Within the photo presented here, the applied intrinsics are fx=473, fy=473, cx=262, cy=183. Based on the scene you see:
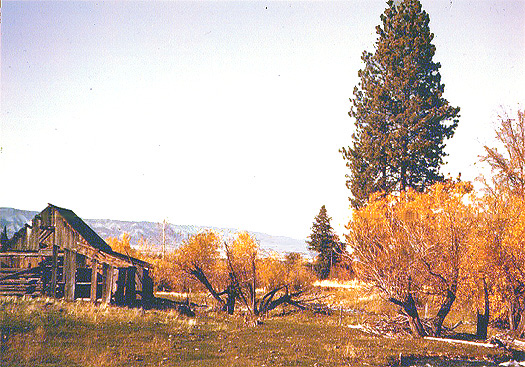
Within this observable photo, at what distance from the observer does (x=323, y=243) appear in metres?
A: 57.7

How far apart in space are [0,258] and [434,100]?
118 feet

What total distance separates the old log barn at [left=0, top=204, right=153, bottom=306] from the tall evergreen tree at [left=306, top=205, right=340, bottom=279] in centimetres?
3063

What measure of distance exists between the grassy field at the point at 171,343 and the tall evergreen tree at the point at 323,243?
33867 mm

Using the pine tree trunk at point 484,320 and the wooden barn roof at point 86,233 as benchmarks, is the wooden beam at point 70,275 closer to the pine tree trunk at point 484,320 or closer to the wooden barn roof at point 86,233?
the wooden barn roof at point 86,233

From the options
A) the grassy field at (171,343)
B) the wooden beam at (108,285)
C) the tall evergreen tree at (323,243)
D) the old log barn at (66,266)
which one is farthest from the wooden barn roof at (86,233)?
the tall evergreen tree at (323,243)

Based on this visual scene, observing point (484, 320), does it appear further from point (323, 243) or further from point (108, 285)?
point (323, 243)

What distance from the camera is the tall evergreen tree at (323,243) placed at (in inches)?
2275

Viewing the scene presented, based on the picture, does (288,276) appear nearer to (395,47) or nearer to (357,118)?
(357,118)

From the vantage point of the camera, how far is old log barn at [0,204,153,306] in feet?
89.2

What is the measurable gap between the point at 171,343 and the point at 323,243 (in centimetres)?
4242

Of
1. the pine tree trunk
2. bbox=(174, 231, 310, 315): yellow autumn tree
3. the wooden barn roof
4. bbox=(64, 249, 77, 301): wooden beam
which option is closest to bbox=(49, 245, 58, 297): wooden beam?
bbox=(64, 249, 77, 301): wooden beam

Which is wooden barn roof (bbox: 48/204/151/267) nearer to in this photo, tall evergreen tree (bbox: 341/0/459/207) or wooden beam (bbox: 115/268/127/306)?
wooden beam (bbox: 115/268/127/306)

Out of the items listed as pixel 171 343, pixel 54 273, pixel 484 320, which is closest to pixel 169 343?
pixel 171 343

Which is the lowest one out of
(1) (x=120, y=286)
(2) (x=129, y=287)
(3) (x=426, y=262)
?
(2) (x=129, y=287)
